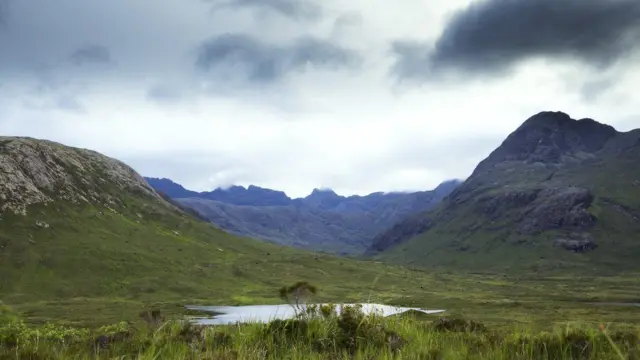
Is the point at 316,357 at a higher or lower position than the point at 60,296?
higher

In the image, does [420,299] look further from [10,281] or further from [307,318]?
[307,318]

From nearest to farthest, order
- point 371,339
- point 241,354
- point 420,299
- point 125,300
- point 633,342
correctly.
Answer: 1. point 241,354
2. point 371,339
3. point 633,342
4. point 125,300
5. point 420,299

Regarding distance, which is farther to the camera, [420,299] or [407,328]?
[420,299]

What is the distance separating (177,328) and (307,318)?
2.34 metres

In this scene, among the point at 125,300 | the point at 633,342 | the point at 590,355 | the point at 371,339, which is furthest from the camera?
the point at 125,300

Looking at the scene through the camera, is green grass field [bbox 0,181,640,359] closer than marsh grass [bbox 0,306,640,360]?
No

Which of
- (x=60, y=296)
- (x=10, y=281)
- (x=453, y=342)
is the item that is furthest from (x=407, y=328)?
(x=10, y=281)

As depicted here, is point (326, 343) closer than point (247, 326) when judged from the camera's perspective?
Yes

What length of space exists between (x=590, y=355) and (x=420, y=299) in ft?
581

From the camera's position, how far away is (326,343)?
830 cm

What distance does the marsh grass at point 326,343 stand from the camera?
284 inches

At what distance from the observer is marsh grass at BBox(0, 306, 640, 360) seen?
7207mm

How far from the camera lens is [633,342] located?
360 inches

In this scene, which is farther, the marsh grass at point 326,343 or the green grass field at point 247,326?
the green grass field at point 247,326
